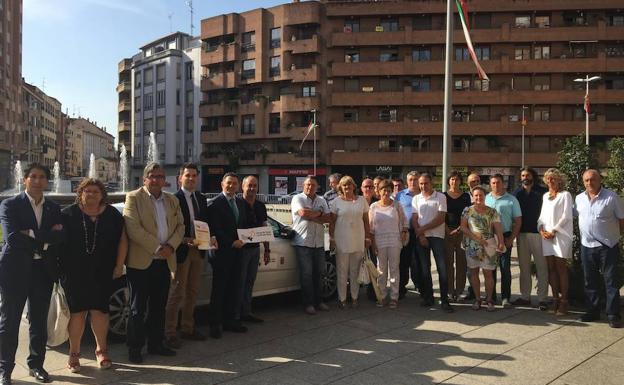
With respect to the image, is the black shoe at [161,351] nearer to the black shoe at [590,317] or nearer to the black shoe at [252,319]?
the black shoe at [252,319]

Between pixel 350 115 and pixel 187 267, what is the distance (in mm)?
44601

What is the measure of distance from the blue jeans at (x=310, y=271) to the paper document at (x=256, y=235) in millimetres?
852

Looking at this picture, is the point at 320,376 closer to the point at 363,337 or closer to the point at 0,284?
the point at 363,337

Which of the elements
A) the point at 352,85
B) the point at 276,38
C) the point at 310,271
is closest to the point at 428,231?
the point at 310,271

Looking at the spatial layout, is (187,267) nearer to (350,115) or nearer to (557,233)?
(557,233)

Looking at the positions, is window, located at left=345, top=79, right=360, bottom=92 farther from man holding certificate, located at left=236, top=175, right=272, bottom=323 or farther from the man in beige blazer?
the man in beige blazer

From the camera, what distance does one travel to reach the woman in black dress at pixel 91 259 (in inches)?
174

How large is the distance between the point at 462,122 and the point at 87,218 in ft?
148

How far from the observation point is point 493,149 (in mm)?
45750

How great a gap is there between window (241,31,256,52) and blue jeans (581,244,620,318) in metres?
50.0

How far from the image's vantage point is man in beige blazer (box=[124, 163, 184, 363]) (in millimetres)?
4715

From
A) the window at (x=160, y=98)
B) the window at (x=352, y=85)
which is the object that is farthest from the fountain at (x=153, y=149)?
the window at (x=352, y=85)

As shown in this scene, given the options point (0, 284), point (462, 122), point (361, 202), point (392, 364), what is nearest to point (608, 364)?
point (392, 364)

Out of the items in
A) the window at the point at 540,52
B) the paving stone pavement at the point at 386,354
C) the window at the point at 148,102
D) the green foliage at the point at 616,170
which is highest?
the window at the point at 540,52
